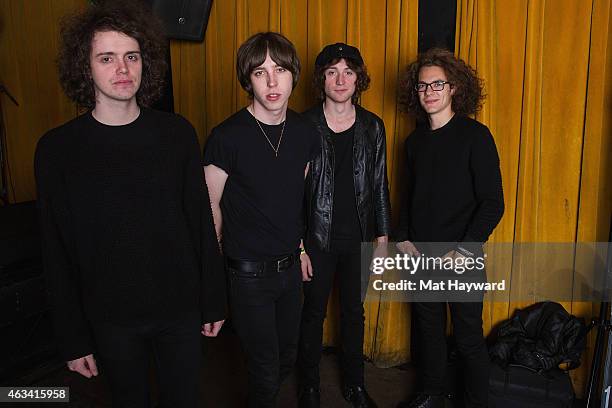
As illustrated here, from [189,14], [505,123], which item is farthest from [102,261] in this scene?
[189,14]

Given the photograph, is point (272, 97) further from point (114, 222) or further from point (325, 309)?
point (325, 309)

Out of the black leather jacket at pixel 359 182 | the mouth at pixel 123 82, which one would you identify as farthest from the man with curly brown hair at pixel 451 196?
the mouth at pixel 123 82

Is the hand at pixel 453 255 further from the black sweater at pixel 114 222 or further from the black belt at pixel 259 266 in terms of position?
the black sweater at pixel 114 222

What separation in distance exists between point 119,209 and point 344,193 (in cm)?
109

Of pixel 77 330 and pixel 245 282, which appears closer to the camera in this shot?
pixel 77 330

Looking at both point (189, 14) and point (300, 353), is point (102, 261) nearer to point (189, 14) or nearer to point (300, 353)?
point (300, 353)

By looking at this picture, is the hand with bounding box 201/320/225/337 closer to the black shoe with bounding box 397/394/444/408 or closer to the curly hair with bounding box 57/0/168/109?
the curly hair with bounding box 57/0/168/109

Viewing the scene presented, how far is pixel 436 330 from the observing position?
86.0 inches

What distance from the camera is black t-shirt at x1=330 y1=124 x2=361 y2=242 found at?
7.08ft

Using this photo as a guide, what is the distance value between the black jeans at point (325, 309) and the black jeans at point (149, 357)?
770mm

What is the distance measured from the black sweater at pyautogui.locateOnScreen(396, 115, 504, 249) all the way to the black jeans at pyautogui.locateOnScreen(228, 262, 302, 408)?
621 millimetres

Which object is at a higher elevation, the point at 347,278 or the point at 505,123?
the point at 505,123

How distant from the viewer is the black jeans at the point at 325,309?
2170 millimetres

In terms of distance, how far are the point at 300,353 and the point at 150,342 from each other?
964 millimetres
